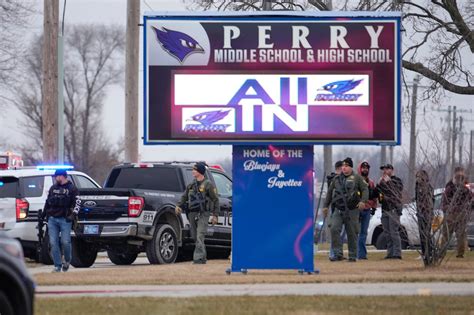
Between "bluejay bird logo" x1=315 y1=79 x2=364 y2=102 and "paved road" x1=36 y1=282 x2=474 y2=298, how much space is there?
2.86 metres

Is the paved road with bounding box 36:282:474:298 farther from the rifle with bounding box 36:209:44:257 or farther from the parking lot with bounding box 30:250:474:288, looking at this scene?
the rifle with bounding box 36:209:44:257

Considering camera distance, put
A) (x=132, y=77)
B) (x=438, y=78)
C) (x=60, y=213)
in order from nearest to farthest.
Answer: (x=60, y=213) → (x=132, y=77) → (x=438, y=78)

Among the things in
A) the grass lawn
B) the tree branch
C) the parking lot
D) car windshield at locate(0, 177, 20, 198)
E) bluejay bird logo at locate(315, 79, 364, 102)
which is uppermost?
the tree branch

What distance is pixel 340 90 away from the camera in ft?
56.2

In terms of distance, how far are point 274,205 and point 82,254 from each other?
6.14 meters

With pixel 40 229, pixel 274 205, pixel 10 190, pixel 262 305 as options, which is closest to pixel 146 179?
pixel 40 229

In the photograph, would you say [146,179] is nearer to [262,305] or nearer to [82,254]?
[82,254]

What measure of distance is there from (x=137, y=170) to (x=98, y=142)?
58.0 metres

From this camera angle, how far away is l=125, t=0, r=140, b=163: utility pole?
28.4 m

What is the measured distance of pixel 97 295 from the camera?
14617 millimetres

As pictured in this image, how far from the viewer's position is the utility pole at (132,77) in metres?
28.4

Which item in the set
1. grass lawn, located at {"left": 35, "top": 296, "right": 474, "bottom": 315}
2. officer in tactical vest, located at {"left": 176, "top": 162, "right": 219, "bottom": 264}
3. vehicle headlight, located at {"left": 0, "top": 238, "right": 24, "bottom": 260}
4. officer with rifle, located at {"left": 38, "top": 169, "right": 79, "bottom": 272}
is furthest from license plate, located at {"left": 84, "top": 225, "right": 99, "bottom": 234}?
vehicle headlight, located at {"left": 0, "top": 238, "right": 24, "bottom": 260}

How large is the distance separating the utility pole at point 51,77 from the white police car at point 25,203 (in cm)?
578

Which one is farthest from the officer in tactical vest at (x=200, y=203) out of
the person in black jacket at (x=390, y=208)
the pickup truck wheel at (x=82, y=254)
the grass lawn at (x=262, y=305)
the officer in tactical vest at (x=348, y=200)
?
the grass lawn at (x=262, y=305)
